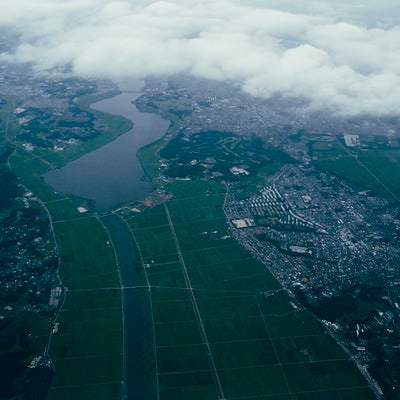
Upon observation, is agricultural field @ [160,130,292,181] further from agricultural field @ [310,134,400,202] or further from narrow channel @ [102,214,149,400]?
narrow channel @ [102,214,149,400]

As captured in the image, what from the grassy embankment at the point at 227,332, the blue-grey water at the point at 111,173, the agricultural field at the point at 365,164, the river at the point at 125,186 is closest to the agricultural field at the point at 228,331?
the grassy embankment at the point at 227,332

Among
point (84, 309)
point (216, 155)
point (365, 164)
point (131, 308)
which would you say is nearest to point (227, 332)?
point (131, 308)

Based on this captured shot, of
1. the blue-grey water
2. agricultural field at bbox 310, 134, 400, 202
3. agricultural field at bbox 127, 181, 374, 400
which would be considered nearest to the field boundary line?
agricultural field at bbox 127, 181, 374, 400

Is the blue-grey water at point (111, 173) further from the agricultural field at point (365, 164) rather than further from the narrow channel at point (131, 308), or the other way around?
the agricultural field at point (365, 164)

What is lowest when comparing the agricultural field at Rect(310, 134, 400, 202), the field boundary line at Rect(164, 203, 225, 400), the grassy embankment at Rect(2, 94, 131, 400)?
the agricultural field at Rect(310, 134, 400, 202)

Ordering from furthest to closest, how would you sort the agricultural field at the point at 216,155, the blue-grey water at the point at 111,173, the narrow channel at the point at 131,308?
the agricultural field at the point at 216,155, the blue-grey water at the point at 111,173, the narrow channel at the point at 131,308

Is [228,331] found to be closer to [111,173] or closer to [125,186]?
[125,186]
